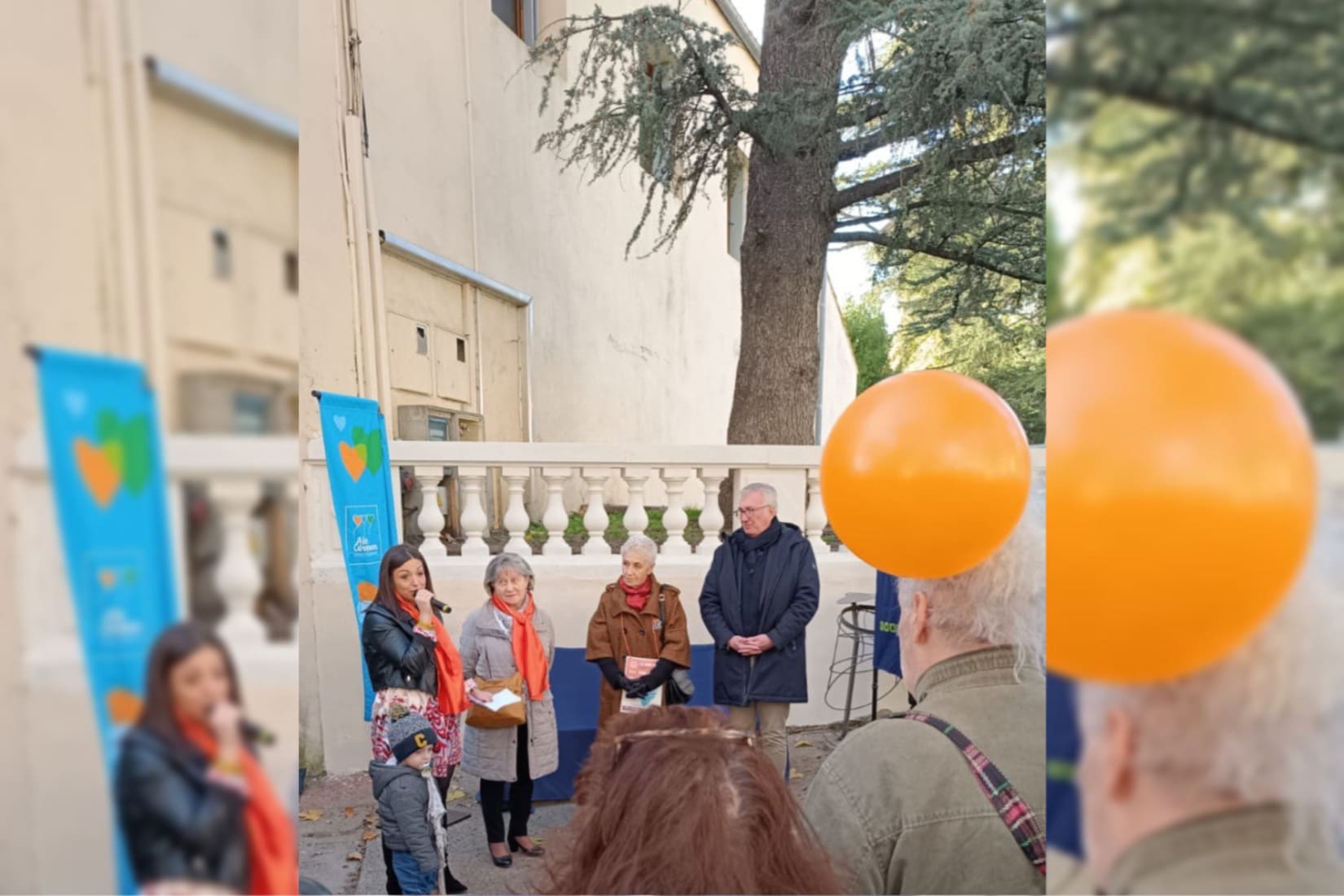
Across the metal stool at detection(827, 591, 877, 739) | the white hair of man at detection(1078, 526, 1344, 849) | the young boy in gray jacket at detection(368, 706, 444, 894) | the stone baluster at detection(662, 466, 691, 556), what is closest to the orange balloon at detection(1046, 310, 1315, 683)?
the white hair of man at detection(1078, 526, 1344, 849)

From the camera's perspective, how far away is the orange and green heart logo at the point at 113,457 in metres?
0.45

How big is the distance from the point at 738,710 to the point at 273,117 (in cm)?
292

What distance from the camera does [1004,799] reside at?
0.92 metres

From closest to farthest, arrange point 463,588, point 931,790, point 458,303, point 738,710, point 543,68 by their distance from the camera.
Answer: point 931,790 → point 738,710 → point 463,588 → point 458,303 → point 543,68

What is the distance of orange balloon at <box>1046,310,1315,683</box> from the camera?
1.31 ft

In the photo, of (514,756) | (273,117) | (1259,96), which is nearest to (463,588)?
(514,756)

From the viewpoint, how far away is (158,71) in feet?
1.58

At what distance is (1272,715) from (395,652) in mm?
2344

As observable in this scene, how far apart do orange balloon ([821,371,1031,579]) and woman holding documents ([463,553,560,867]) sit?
1.80 metres

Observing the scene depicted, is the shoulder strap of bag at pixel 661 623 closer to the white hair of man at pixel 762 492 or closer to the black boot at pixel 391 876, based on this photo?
the white hair of man at pixel 762 492

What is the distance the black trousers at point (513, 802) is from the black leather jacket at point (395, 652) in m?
0.54

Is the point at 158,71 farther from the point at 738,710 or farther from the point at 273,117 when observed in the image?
Answer: the point at 738,710

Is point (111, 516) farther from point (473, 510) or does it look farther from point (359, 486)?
point (473, 510)

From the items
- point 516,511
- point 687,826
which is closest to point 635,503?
point 516,511
